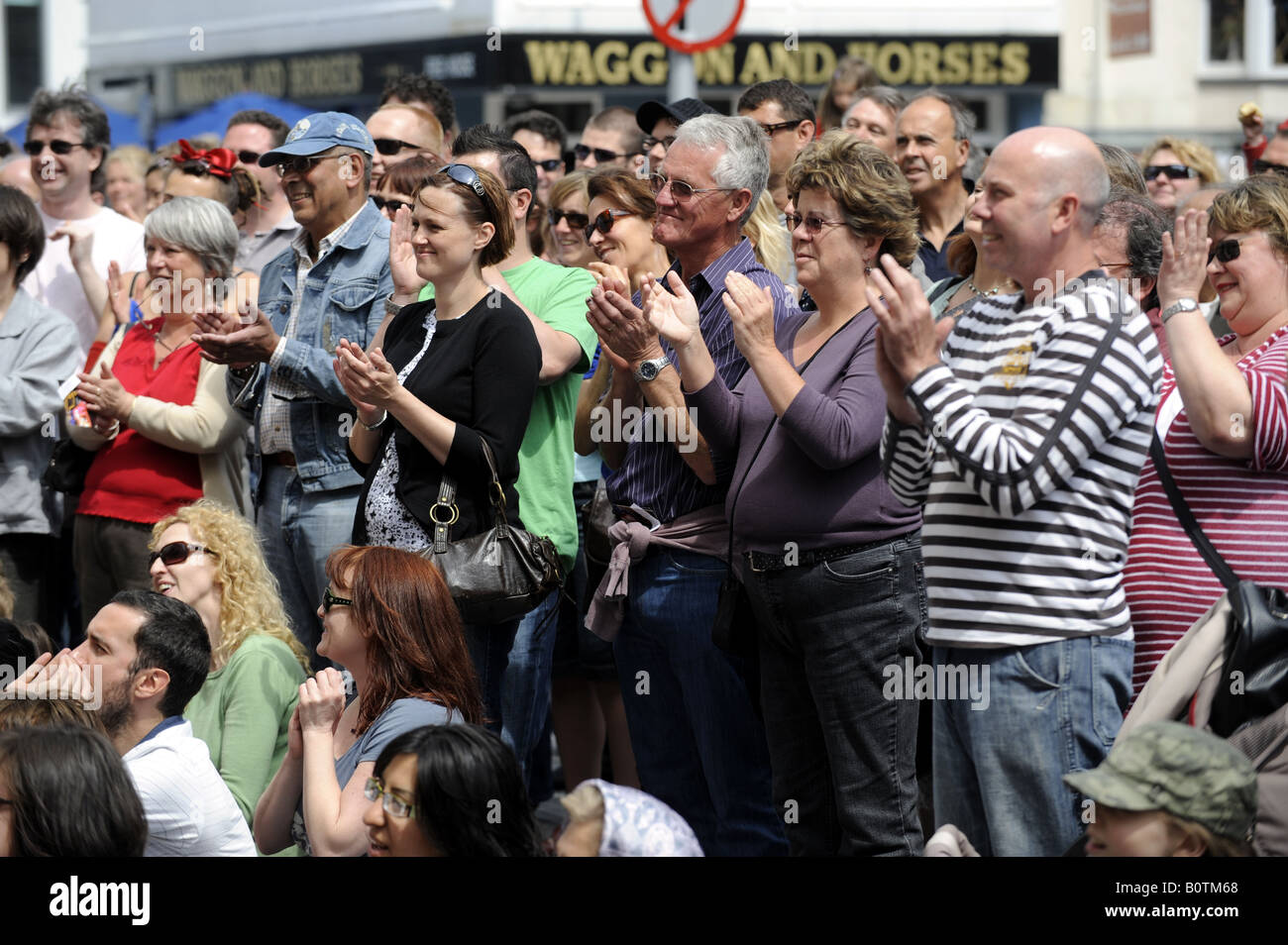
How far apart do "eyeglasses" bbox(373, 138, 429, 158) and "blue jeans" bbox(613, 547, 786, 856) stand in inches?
110

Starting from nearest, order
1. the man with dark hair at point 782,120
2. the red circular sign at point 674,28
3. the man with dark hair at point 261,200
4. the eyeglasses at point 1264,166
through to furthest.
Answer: the eyeglasses at point 1264,166, the man with dark hair at point 782,120, the man with dark hair at point 261,200, the red circular sign at point 674,28

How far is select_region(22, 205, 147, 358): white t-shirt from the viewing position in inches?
273

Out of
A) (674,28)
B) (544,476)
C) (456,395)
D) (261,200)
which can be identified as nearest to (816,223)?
(456,395)

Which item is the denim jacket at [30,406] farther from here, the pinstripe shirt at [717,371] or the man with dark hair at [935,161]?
the man with dark hair at [935,161]

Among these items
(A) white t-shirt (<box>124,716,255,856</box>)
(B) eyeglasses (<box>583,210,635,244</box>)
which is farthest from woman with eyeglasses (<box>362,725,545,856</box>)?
(B) eyeglasses (<box>583,210,635,244</box>)

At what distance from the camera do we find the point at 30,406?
19.6 ft

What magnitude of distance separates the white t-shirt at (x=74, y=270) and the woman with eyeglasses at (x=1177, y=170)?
4376 mm

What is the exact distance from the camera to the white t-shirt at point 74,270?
22.8ft

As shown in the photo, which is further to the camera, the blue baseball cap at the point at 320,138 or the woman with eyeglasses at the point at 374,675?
the blue baseball cap at the point at 320,138

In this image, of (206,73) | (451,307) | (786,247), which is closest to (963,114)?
(786,247)

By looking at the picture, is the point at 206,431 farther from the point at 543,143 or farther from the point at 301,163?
the point at 543,143

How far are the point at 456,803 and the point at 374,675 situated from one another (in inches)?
34.0

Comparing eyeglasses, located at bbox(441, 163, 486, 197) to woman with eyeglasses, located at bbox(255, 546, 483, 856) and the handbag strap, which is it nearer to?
woman with eyeglasses, located at bbox(255, 546, 483, 856)

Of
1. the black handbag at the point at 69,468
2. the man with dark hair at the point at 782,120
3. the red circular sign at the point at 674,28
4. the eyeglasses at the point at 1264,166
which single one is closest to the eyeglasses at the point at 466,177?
the black handbag at the point at 69,468
